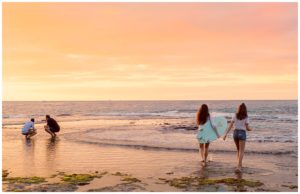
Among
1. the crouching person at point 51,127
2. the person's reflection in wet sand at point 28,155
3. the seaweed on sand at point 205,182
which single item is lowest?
the seaweed on sand at point 205,182

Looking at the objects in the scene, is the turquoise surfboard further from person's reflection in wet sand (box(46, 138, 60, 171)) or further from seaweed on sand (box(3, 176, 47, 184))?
seaweed on sand (box(3, 176, 47, 184))

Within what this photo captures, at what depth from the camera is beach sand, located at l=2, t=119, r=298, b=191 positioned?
31.8ft

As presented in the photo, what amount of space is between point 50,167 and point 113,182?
10.7 ft

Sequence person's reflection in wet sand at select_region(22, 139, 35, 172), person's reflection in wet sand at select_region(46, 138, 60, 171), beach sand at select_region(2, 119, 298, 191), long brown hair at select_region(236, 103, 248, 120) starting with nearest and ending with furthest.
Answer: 1. beach sand at select_region(2, 119, 298, 191)
2. long brown hair at select_region(236, 103, 248, 120)
3. person's reflection in wet sand at select_region(22, 139, 35, 172)
4. person's reflection in wet sand at select_region(46, 138, 60, 171)

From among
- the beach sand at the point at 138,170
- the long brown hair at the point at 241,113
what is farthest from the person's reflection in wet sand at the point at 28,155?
the long brown hair at the point at 241,113

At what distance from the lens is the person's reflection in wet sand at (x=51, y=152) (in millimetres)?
12913

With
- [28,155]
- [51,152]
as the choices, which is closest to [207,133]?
[51,152]

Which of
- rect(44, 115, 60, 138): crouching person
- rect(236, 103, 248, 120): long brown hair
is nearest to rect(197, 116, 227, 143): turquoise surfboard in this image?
rect(236, 103, 248, 120): long brown hair

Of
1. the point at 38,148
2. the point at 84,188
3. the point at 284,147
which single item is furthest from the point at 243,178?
the point at 38,148

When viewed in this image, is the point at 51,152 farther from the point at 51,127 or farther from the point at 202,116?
the point at 51,127

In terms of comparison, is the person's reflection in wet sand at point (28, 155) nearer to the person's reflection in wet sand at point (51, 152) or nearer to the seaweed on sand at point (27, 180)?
the person's reflection in wet sand at point (51, 152)

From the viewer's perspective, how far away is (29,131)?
884 inches

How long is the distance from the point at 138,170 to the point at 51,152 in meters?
5.66

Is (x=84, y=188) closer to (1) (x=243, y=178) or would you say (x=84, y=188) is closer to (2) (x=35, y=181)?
(2) (x=35, y=181)
